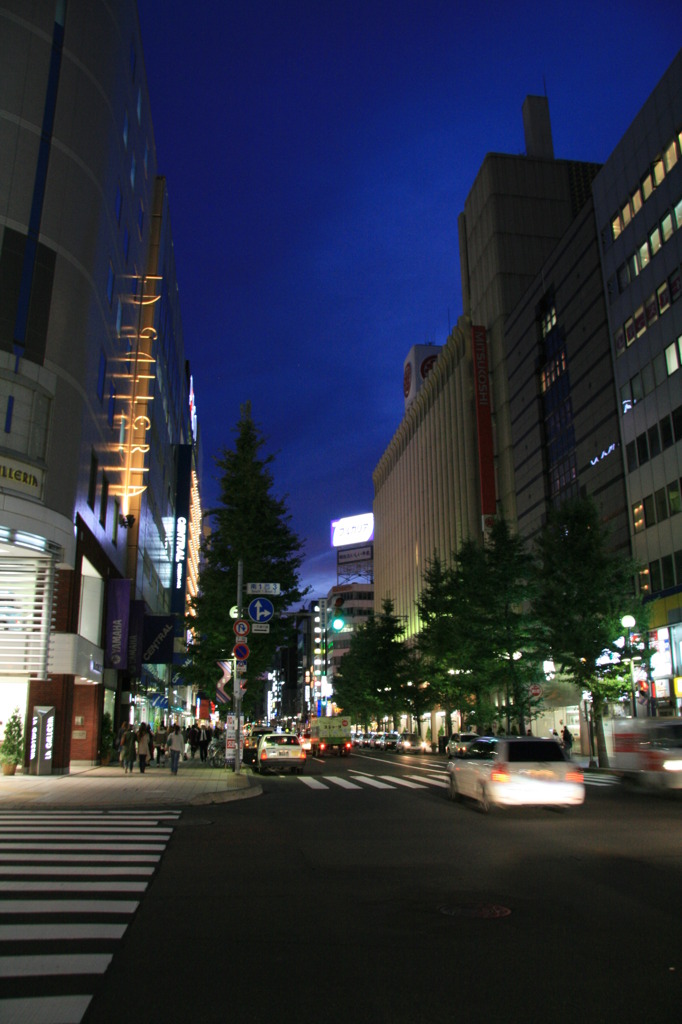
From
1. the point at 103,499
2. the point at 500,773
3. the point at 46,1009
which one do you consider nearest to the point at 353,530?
the point at 103,499

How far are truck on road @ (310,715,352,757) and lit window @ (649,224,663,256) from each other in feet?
105

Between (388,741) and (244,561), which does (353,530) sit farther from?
(244,561)

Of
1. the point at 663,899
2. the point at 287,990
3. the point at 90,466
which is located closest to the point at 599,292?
the point at 90,466

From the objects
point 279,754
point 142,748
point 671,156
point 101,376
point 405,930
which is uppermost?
point 671,156

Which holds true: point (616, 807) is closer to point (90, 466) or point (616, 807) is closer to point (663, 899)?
point (663, 899)

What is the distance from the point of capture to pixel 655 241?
4031cm

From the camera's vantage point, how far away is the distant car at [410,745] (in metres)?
60.7

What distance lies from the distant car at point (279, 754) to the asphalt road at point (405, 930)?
17.2 meters

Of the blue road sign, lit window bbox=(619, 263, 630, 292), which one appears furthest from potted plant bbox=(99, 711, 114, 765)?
lit window bbox=(619, 263, 630, 292)

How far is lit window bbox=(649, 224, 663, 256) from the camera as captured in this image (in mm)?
39969

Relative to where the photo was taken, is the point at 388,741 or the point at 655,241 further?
the point at 388,741

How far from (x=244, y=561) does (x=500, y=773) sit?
2210 centimetres

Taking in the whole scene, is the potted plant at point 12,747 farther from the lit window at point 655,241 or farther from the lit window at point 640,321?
the lit window at point 655,241

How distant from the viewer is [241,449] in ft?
127
